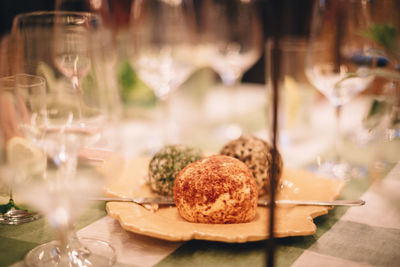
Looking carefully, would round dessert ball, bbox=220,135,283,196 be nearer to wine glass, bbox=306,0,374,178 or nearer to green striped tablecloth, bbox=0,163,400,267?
green striped tablecloth, bbox=0,163,400,267

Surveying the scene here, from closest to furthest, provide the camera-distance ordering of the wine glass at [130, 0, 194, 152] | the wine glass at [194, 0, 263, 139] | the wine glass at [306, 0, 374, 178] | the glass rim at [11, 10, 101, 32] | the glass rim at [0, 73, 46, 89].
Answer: the glass rim at [0, 73, 46, 89] → the glass rim at [11, 10, 101, 32] → the wine glass at [306, 0, 374, 178] → the wine glass at [130, 0, 194, 152] → the wine glass at [194, 0, 263, 139]

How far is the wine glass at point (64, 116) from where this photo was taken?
422mm

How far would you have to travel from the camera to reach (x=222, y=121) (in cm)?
136

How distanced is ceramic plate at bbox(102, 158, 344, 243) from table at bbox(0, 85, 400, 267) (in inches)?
1.0

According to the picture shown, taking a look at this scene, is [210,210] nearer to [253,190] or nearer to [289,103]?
[253,190]

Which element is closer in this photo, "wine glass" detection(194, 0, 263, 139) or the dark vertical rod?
the dark vertical rod

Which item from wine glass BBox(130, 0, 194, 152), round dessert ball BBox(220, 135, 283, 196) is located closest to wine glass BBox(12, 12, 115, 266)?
round dessert ball BBox(220, 135, 283, 196)

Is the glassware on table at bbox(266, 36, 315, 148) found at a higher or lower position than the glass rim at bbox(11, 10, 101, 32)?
lower

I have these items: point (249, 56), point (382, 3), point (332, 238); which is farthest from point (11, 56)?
point (382, 3)

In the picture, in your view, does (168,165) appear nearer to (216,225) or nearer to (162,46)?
(216,225)

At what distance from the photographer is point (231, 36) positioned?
4.12 ft

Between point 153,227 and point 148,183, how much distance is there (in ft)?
0.61

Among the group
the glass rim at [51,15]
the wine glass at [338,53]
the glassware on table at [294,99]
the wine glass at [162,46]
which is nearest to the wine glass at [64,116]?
the glass rim at [51,15]

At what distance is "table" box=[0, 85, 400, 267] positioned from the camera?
1.76ft
